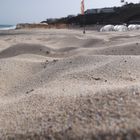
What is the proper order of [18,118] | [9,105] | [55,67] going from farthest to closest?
[55,67] → [9,105] → [18,118]

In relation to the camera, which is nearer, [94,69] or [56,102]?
[56,102]

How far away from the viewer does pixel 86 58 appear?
10.2 ft

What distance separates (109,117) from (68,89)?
73 centimetres

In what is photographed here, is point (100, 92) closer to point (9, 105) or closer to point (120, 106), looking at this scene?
point (120, 106)

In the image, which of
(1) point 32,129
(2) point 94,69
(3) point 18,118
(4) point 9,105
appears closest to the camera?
(1) point 32,129

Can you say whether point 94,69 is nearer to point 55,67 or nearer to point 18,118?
point 55,67

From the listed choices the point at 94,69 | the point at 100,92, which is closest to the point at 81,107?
the point at 100,92

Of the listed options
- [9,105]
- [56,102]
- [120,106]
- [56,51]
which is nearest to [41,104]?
[56,102]

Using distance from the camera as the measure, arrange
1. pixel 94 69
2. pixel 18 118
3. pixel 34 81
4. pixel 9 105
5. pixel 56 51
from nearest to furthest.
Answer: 1. pixel 18 118
2. pixel 9 105
3. pixel 94 69
4. pixel 34 81
5. pixel 56 51

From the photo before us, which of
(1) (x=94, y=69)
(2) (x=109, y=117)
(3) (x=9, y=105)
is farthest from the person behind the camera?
(1) (x=94, y=69)

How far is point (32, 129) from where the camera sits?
1.33 m

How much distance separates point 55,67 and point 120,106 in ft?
5.89

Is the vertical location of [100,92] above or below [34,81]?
above

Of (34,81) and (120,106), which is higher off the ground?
(120,106)
